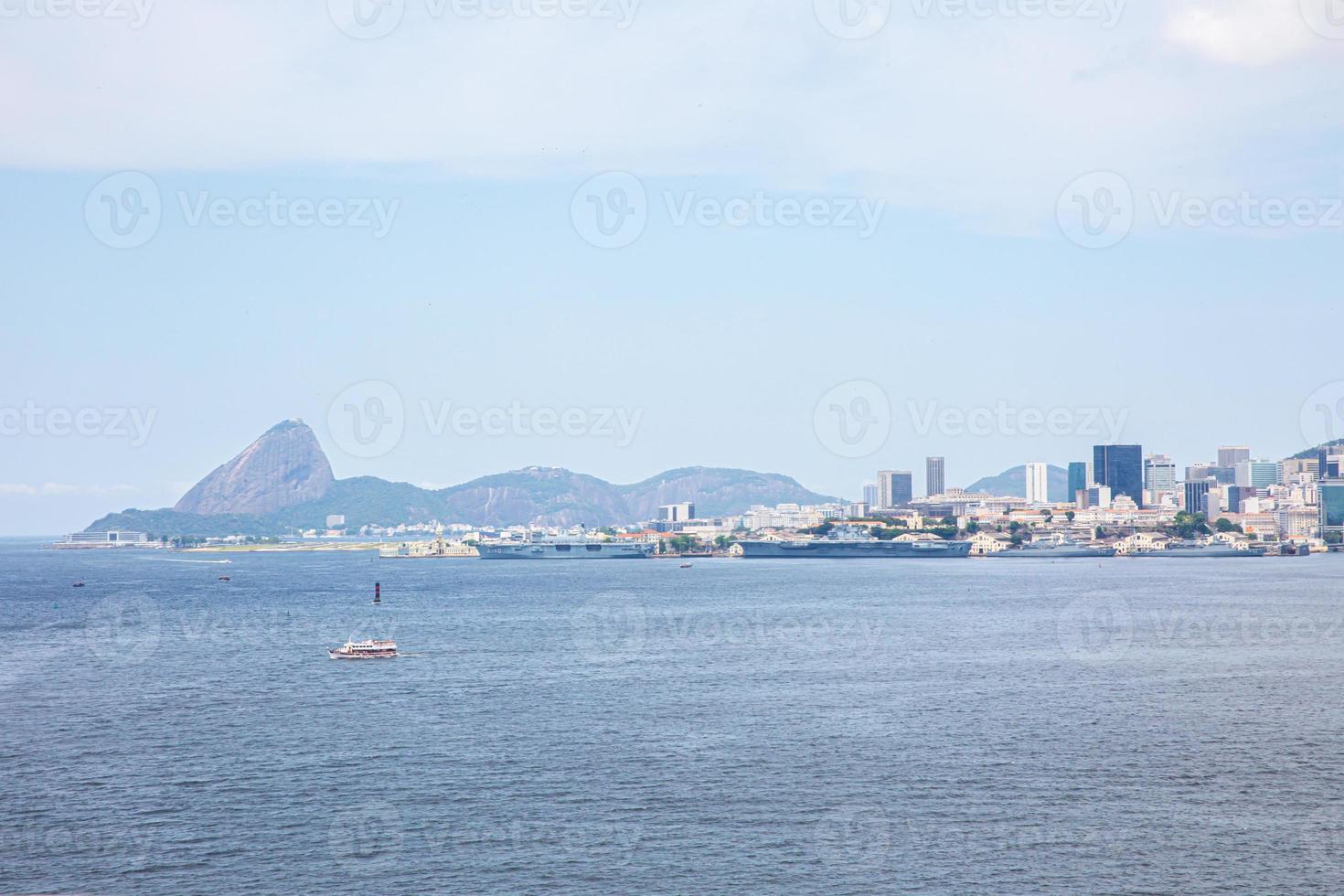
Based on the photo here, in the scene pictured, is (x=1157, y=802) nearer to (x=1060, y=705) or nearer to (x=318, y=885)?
(x=1060, y=705)

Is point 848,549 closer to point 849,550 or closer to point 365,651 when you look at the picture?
point 849,550

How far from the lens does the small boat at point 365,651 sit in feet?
196

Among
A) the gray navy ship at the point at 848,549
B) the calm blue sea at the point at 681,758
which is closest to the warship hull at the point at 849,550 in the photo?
the gray navy ship at the point at 848,549

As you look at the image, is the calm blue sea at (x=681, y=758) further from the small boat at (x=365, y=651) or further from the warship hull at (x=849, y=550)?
the warship hull at (x=849, y=550)

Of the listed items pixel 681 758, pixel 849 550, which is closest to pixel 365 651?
pixel 681 758

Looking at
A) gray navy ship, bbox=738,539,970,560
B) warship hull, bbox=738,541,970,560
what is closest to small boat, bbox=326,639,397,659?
warship hull, bbox=738,541,970,560

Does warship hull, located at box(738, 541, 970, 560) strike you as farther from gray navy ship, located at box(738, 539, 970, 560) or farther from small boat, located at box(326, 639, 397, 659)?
small boat, located at box(326, 639, 397, 659)

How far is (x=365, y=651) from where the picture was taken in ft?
197

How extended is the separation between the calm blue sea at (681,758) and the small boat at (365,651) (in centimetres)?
126

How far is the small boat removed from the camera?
59812 millimetres

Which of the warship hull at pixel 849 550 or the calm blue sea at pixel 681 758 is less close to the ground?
the warship hull at pixel 849 550

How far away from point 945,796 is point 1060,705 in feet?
48.0

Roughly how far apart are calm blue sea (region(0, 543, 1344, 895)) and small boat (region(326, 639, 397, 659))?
4.15ft

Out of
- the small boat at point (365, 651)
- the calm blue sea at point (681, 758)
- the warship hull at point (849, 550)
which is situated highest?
the warship hull at point (849, 550)
